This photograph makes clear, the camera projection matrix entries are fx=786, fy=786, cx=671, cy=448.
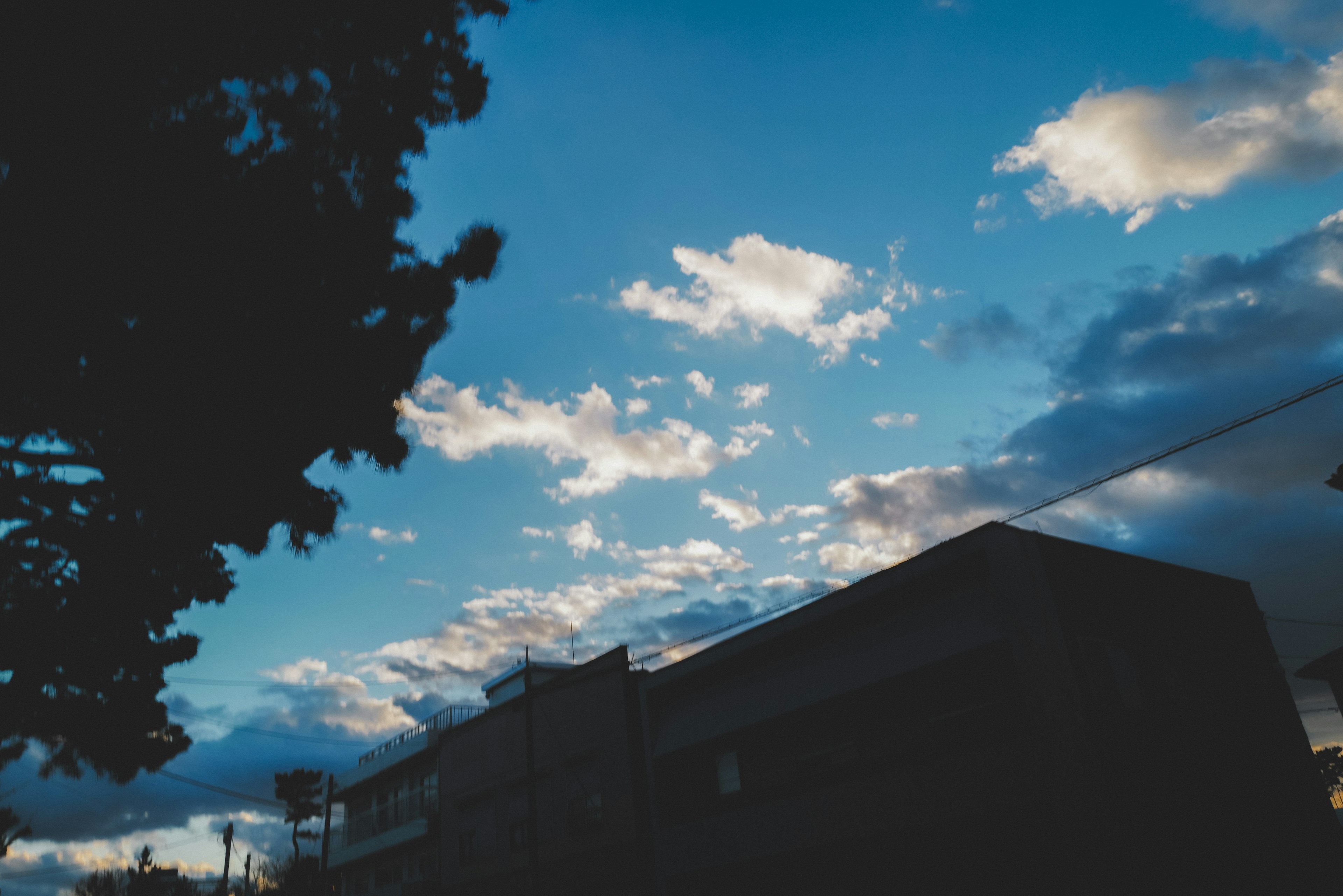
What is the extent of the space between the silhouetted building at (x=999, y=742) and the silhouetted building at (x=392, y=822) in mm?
14490

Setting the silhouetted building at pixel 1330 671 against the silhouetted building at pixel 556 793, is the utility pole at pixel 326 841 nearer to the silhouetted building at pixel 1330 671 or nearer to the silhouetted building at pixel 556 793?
the silhouetted building at pixel 556 793

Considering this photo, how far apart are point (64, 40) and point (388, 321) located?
13.0 feet

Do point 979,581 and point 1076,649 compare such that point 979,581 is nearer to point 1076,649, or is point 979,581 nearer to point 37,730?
point 1076,649

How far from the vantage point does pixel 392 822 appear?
109 feet

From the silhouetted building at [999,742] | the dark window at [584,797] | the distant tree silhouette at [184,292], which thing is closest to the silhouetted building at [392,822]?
the dark window at [584,797]

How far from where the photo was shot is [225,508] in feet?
30.6

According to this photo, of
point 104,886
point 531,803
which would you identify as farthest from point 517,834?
point 104,886

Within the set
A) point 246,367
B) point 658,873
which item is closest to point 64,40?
point 246,367

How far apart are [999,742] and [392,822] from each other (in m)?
28.0

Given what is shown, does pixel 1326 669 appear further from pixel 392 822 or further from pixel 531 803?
pixel 392 822

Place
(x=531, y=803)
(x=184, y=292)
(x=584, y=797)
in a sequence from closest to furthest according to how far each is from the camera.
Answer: (x=184, y=292)
(x=531, y=803)
(x=584, y=797)

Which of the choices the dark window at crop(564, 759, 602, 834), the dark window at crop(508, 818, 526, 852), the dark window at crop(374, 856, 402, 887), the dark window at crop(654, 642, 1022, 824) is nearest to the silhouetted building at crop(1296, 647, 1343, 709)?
the dark window at crop(654, 642, 1022, 824)

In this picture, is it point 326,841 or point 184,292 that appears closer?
point 184,292

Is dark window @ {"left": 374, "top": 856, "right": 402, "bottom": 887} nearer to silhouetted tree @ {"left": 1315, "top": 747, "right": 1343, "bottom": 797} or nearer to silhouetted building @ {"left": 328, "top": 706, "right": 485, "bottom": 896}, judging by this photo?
silhouetted building @ {"left": 328, "top": 706, "right": 485, "bottom": 896}
